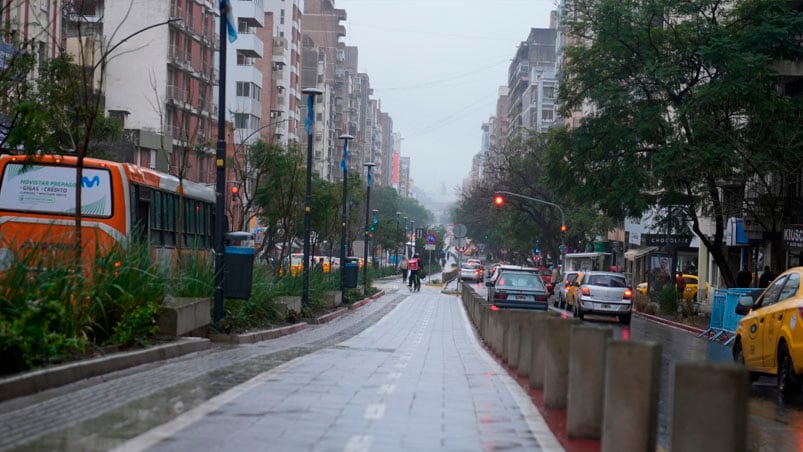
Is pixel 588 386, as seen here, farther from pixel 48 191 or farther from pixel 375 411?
pixel 48 191

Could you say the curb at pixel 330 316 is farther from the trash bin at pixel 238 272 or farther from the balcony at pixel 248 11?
the balcony at pixel 248 11

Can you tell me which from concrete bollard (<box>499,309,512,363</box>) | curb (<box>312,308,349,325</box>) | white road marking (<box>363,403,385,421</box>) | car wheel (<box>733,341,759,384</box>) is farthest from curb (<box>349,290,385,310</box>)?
white road marking (<box>363,403,385,421</box>)

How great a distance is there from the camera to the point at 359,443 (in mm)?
8352

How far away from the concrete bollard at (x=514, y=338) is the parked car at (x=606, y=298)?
20517 mm

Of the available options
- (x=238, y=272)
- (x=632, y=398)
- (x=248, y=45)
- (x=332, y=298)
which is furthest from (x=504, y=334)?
(x=248, y=45)

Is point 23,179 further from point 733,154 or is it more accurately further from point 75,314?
point 733,154

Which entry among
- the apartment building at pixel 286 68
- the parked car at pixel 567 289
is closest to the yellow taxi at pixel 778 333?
the parked car at pixel 567 289

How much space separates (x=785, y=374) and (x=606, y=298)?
23203 millimetres

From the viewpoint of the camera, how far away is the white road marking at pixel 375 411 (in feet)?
32.2

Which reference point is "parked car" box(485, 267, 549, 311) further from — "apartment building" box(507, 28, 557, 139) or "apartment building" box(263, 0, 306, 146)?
"apartment building" box(507, 28, 557, 139)

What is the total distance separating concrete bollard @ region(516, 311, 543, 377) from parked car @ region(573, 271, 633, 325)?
22297mm

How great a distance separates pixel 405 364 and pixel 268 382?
4.87 metres

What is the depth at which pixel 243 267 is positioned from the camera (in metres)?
20.2

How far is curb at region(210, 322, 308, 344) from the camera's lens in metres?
19.4
